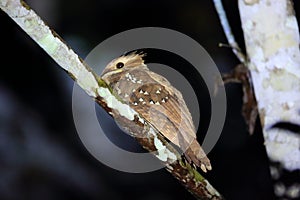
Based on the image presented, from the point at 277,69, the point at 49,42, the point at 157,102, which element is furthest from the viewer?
the point at 277,69

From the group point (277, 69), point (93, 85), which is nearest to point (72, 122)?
point (277, 69)

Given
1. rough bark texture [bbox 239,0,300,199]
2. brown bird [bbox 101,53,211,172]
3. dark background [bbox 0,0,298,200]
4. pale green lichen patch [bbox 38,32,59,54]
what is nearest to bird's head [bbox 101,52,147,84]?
brown bird [bbox 101,53,211,172]

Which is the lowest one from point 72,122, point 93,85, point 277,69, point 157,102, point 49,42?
point 72,122

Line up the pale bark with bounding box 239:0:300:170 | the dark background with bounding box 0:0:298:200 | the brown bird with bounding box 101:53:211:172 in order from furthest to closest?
the dark background with bounding box 0:0:298:200 < the pale bark with bounding box 239:0:300:170 < the brown bird with bounding box 101:53:211:172

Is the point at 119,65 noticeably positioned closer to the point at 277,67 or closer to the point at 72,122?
the point at 277,67

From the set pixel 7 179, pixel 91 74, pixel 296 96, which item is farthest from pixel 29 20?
pixel 7 179

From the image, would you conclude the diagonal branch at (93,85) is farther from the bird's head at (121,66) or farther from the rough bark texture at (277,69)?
the rough bark texture at (277,69)

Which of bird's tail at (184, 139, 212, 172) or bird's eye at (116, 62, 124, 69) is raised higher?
bird's eye at (116, 62, 124, 69)

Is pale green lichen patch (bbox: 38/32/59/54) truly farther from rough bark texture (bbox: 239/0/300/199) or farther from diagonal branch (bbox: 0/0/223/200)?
rough bark texture (bbox: 239/0/300/199)
